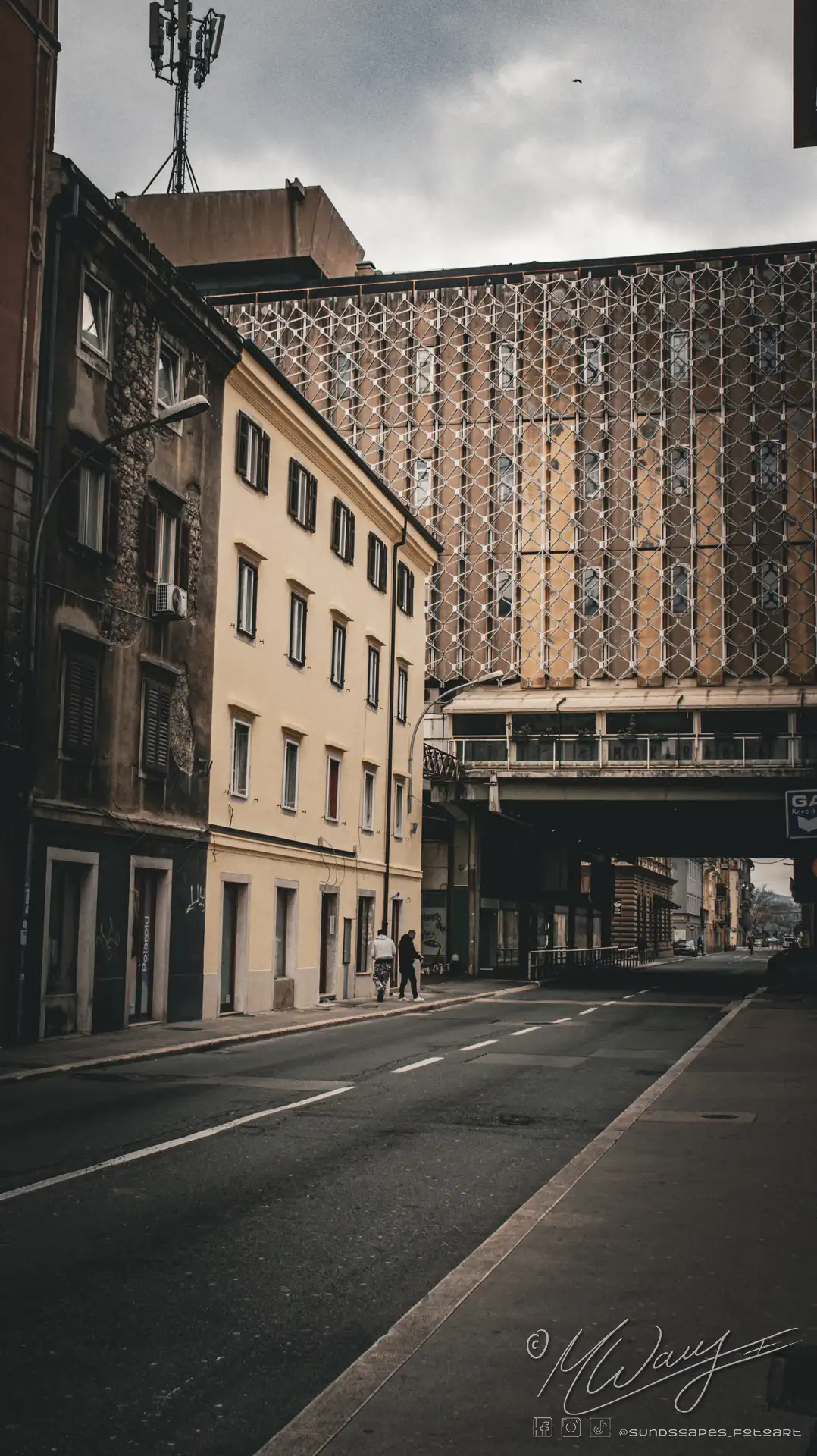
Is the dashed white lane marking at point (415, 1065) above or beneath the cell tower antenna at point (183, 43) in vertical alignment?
beneath

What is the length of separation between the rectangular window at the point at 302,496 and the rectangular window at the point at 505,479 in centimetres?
3596

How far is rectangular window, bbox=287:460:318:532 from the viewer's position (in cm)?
3089

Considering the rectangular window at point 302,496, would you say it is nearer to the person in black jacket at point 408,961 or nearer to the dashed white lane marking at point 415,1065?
the person in black jacket at point 408,961

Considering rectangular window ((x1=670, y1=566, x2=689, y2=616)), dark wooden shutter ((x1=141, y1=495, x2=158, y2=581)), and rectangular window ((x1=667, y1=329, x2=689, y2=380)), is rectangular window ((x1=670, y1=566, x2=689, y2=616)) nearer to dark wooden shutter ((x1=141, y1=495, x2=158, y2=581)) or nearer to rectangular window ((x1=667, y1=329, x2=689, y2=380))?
rectangular window ((x1=667, y1=329, x2=689, y2=380))

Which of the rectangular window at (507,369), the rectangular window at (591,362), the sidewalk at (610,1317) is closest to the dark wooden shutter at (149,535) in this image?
the sidewalk at (610,1317)

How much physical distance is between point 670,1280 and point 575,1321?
0.93m

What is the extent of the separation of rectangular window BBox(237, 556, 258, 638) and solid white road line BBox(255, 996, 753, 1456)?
19.5 m

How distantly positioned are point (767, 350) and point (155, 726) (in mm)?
51988

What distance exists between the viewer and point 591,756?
5559 centimetres

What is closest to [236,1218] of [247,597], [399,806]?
[247,597]

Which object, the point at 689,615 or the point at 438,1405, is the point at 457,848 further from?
the point at 438,1405

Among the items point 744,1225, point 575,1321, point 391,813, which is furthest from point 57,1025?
point 391,813

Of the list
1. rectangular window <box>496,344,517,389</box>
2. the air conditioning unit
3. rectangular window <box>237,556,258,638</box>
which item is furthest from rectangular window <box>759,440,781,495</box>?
the air conditioning unit

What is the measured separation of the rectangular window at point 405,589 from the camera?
40.1 m
